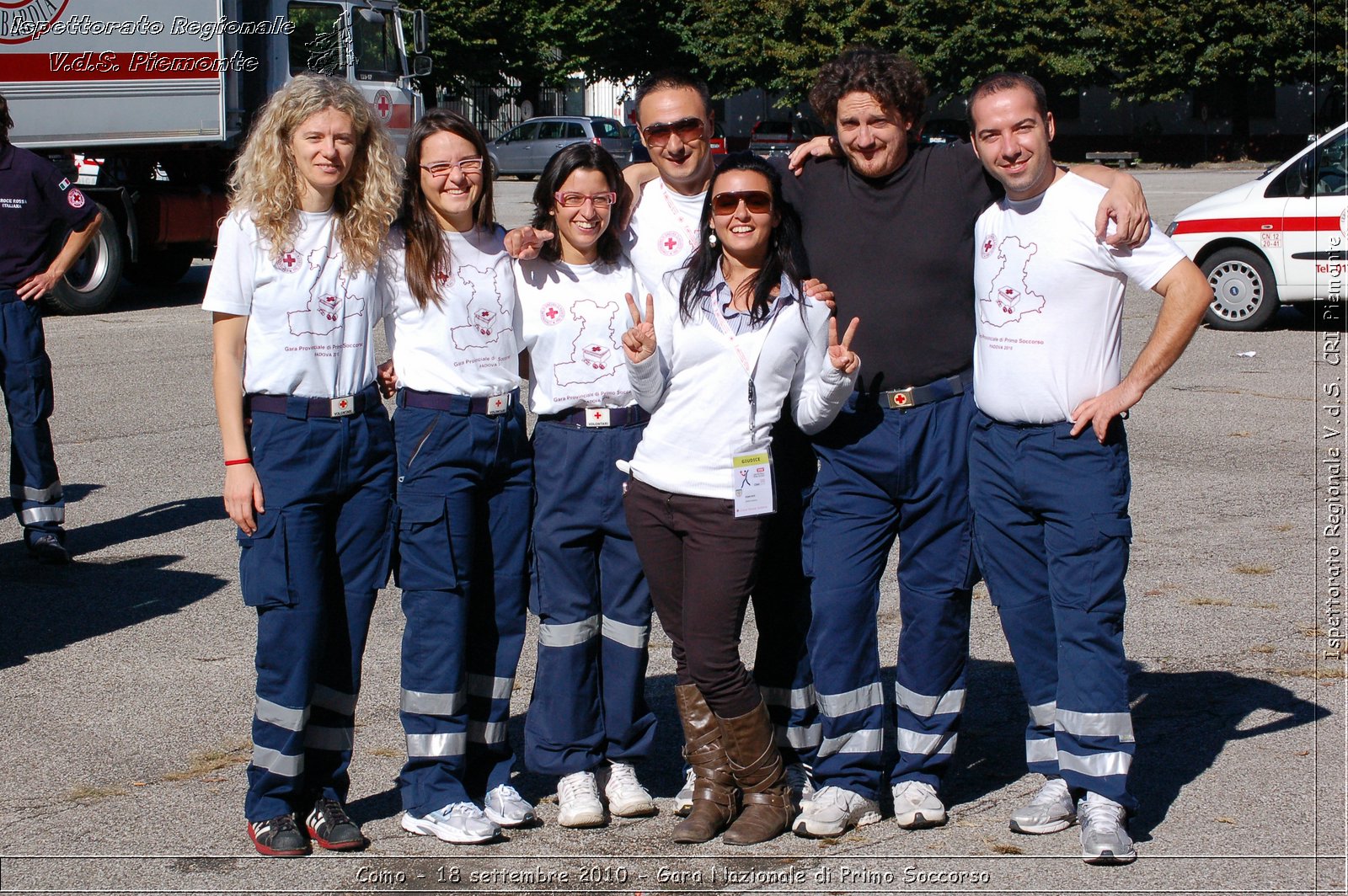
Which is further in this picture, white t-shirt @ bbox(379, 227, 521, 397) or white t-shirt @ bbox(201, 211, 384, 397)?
white t-shirt @ bbox(379, 227, 521, 397)

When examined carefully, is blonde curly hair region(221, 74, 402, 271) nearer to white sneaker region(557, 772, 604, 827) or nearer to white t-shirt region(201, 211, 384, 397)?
white t-shirt region(201, 211, 384, 397)

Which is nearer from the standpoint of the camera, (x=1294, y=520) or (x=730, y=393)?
(x=730, y=393)

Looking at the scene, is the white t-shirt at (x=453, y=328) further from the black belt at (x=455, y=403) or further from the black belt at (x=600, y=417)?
the black belt at (x=600, y=417)

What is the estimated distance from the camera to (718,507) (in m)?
3.93

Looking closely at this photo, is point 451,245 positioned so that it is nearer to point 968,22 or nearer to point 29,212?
point 29,212

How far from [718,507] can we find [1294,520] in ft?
15.0

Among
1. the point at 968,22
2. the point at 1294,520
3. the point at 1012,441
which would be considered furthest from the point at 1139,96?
the point at 1012,441

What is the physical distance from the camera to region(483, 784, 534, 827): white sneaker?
414 centimetres

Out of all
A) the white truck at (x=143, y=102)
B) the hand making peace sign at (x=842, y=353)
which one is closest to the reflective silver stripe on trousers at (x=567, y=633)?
the hand making peace sign at (x=842, y=353)

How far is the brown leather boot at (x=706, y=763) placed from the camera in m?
4.07

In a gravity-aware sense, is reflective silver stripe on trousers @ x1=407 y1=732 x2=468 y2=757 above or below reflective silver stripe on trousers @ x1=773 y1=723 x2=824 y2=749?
above

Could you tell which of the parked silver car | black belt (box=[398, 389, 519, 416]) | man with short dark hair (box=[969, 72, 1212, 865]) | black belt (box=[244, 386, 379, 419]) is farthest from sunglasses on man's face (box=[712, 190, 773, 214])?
the parked silver car

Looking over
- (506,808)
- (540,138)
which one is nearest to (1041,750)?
(506,808)

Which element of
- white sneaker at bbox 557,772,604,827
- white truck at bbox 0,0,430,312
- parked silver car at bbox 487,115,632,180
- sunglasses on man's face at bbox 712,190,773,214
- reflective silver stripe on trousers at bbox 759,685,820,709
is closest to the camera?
sunglasses on man's face at bbox 712,190,773,214
